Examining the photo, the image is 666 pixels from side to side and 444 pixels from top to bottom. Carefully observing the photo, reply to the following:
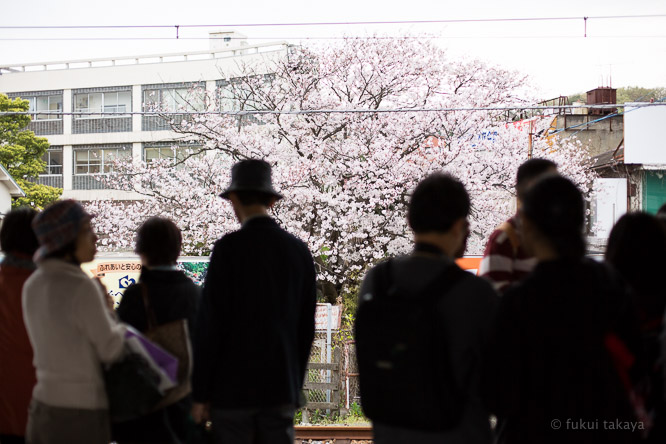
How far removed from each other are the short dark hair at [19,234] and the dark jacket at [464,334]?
169 centimetres

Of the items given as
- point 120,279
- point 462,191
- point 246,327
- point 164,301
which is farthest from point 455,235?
point 120,279

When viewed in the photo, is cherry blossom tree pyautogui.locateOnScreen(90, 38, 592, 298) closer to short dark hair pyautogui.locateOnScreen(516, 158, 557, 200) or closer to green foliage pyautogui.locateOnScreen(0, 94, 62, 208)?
green foliage pyautogui.locateOnScreen(0, 94, 62, 208)

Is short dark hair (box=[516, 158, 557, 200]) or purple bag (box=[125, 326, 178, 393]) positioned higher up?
short dark hair (box=[516, 158, 557, 200])

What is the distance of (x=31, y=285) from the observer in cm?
210

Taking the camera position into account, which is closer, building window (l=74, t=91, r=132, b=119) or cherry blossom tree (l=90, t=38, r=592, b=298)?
cherry blossom tree (l=90, t=38, r=592, b=298)

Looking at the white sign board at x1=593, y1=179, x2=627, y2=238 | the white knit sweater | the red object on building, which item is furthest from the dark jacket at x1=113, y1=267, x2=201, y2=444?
the red object on building

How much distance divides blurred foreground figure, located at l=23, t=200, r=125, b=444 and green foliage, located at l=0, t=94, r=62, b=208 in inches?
827

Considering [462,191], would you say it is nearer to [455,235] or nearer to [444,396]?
[455,235]

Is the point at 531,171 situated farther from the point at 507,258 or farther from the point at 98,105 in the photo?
the point at 98,105

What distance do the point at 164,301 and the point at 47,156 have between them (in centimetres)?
2837

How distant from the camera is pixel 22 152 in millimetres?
21281

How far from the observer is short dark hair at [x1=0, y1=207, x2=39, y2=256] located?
250cm

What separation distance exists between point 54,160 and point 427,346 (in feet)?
95.6

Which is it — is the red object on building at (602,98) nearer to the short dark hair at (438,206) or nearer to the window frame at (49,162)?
the short dark hair at (438,206)
